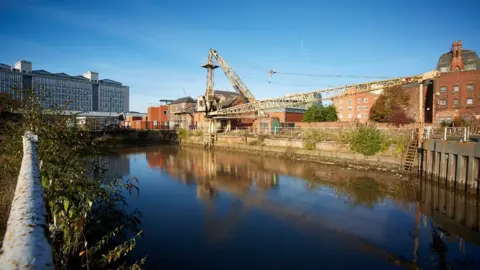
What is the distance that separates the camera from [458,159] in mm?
11711

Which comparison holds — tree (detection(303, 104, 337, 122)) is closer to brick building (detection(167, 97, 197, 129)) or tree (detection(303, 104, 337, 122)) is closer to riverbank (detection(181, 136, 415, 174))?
riverbank (detection(181, 136, 415, 174))

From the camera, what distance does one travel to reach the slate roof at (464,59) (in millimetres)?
37125

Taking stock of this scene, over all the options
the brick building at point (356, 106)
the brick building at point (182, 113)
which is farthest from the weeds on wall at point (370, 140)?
the brick building at point (356, 106)

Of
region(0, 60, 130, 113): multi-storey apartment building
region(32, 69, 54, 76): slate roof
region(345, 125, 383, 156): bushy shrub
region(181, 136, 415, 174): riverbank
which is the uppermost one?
region(32, 69, 54, 76): slate roof

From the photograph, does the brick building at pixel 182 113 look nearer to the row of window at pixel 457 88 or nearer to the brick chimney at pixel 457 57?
the row of window at pixel 457 88

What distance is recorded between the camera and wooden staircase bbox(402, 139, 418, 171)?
617 inches

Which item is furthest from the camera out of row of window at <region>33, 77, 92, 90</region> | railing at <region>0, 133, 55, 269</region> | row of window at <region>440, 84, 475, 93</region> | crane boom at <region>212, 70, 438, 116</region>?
row of window at <region>33, 77, 92, 90</region>

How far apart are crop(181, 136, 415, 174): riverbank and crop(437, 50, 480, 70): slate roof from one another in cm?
2998

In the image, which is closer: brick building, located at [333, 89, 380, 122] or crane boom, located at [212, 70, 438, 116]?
crane boom, located at [212, 70, 438, 116]

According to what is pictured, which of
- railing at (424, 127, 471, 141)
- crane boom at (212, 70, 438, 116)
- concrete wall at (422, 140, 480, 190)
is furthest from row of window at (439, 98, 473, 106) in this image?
concrete wall at (422, 140, 480, 190)

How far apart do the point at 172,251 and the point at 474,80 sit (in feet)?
126

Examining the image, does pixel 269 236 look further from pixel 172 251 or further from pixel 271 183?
pixel 271 183

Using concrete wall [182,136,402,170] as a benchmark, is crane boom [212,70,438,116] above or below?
above

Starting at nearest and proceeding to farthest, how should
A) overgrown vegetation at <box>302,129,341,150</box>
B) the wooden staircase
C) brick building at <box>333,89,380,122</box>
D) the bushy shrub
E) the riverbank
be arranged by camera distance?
the wooden staircase, the riverbank, the bushy shrub, overgrown vegetation at <box>302,129,341,150</box>, brick building at <box>333,89,380,122</box>
